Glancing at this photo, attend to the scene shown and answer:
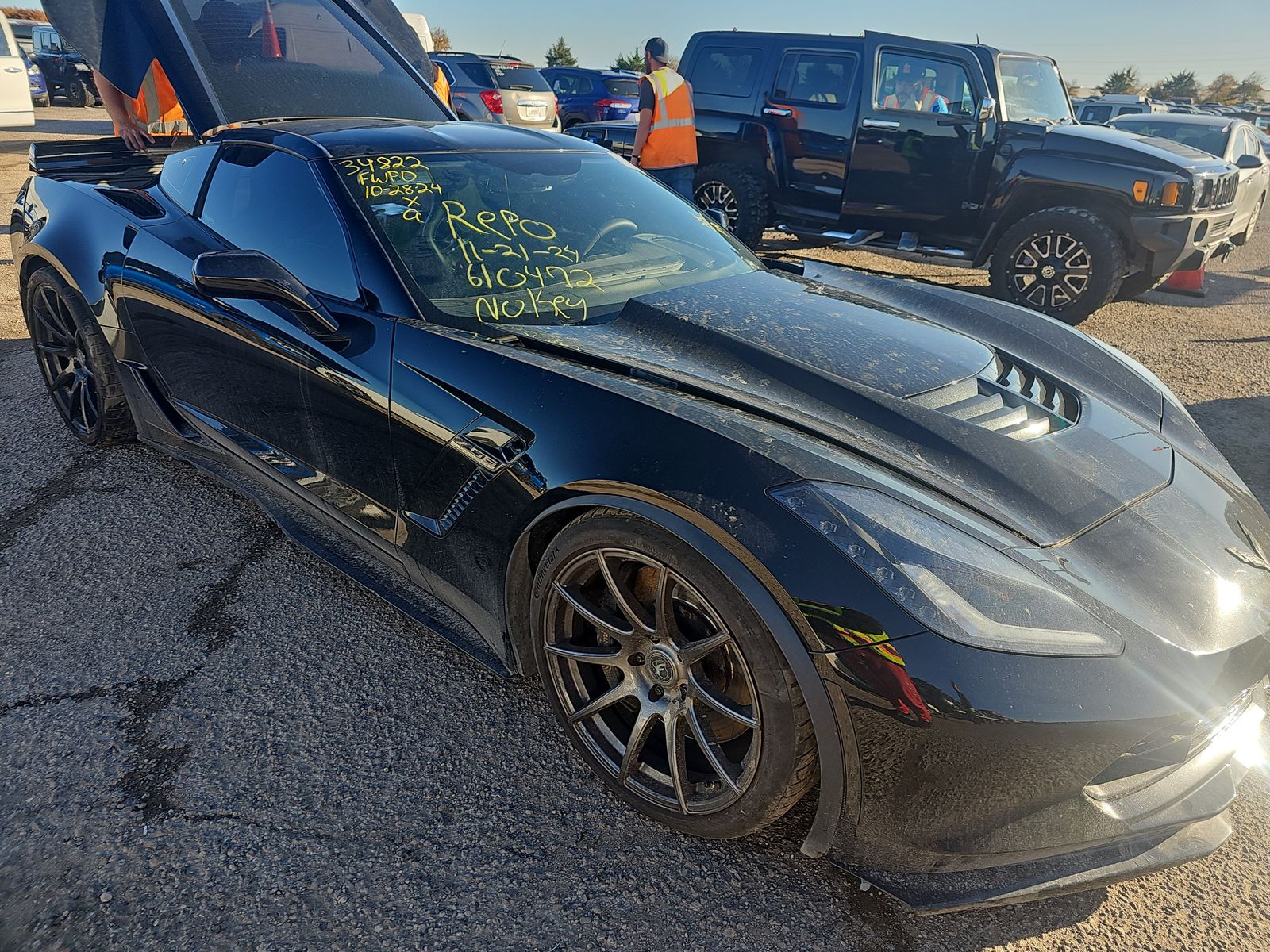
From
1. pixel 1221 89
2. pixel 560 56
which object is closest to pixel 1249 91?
pixel 1221 89

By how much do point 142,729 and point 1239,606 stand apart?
A: 8.51 ft

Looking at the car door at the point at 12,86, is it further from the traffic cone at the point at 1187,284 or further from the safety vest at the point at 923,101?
the traffic cone at the point at 1187,284

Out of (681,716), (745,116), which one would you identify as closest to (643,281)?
(681,716)

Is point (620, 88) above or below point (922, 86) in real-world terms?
above

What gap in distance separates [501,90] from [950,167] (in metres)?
9.02

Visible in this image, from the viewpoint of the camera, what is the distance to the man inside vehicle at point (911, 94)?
7027 mm

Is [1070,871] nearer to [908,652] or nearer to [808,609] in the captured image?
[908,652]

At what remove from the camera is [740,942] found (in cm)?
170

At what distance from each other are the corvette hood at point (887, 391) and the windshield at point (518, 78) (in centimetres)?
1292

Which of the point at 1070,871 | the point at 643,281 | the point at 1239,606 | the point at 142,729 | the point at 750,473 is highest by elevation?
the point at 643,281

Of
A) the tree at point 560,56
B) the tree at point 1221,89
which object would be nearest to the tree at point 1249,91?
the tree at point 1221,89

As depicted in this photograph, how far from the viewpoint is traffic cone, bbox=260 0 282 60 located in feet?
13.3

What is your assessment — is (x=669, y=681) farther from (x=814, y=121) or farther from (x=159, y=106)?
(x=814, y=121)

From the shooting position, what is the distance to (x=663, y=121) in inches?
270
